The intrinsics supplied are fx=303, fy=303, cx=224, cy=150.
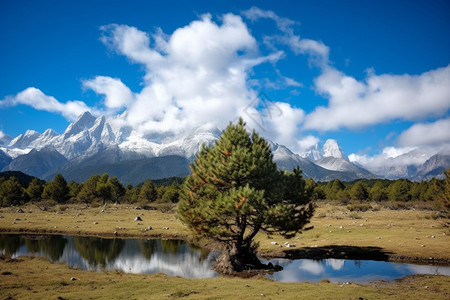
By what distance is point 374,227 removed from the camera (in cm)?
5859

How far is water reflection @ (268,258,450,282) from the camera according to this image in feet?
100

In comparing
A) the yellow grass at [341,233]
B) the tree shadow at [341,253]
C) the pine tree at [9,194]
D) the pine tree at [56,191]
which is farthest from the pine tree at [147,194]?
the tree shadow at [341,253]

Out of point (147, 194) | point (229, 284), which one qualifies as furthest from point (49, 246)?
point (147, 194)

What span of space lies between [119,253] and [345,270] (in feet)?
100

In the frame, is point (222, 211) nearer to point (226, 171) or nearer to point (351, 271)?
point (226, 171)

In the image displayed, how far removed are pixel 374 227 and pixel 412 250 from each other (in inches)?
805

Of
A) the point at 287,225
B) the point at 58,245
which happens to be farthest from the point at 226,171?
the point at 58,245

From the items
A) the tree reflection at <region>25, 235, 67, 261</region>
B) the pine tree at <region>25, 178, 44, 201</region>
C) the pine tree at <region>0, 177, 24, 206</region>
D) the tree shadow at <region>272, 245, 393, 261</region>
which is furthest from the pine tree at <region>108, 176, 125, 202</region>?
the tree shadow at <region>272, 245, 393, 261</region>

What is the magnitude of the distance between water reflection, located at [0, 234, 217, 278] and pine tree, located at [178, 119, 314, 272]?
4546 millimetres

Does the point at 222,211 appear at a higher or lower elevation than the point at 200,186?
lower

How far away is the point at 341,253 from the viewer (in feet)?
132

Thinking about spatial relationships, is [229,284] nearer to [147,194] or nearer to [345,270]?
[345,270]

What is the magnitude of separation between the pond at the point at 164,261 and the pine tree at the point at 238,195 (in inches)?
177

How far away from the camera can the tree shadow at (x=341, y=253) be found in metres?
38.8
